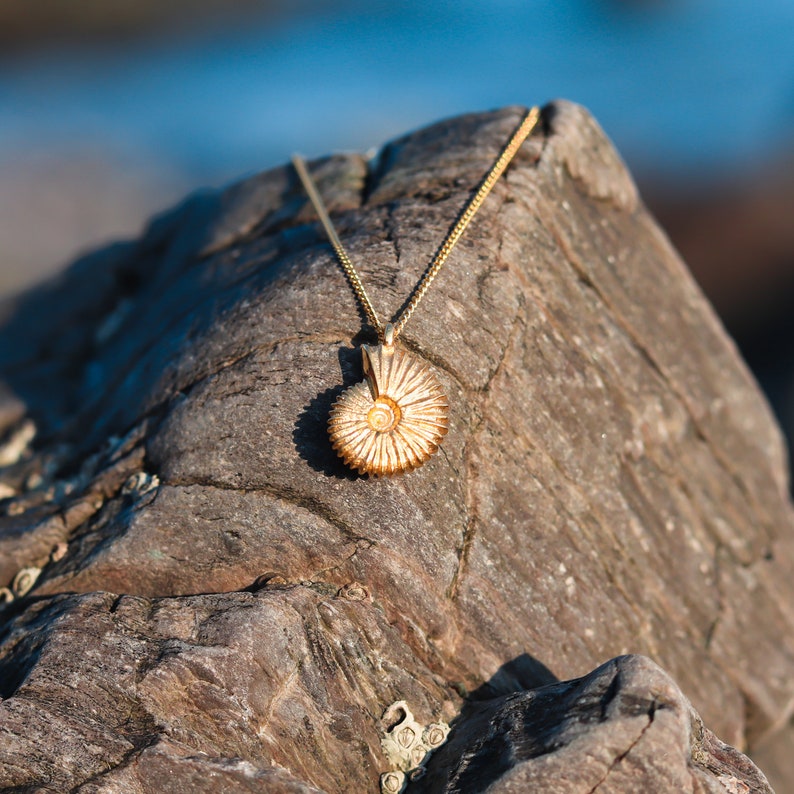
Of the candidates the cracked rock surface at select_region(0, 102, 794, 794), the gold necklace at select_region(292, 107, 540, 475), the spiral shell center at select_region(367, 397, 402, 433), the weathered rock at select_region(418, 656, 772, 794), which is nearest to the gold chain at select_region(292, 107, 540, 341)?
the cracked rock surface at select_region(0, 102, 794, 794)

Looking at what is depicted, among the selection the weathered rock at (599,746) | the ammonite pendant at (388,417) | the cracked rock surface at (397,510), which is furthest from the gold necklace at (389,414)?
the weathered rock at (599,746)

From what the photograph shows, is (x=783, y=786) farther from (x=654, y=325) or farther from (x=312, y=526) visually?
(x=312, y=526)

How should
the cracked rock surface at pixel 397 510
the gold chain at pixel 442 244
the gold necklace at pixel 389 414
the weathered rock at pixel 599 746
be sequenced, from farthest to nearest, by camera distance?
1. the gold chain at pixel 442 244
2. the gold necklace at pixel 389 414
3. the cracked rock surface at pixel 397 510
4. the weathered rock at pixel 599 746

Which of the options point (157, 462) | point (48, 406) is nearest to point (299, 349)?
point (157, 462)

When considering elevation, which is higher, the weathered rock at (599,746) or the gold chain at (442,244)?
the gold chain at (442,244)

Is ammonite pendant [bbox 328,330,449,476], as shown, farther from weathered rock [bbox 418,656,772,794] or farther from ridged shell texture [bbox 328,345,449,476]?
A: weathered rock [bbox 418,656,772,794]

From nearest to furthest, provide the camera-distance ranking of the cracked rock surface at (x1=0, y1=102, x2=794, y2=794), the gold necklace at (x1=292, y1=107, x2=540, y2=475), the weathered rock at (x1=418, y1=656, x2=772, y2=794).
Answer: the weathered rock at (x1=418, y1=656, x2=772, y2=794) → the cracked rock surface at (x1=0, y1=102, x2=794, y2=794) → the gold necklace at (x1=292, y1=107, x2=540, y2=475)

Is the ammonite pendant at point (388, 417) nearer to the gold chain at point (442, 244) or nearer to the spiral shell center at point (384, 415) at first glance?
the spiral shell center at point (384, 415)
